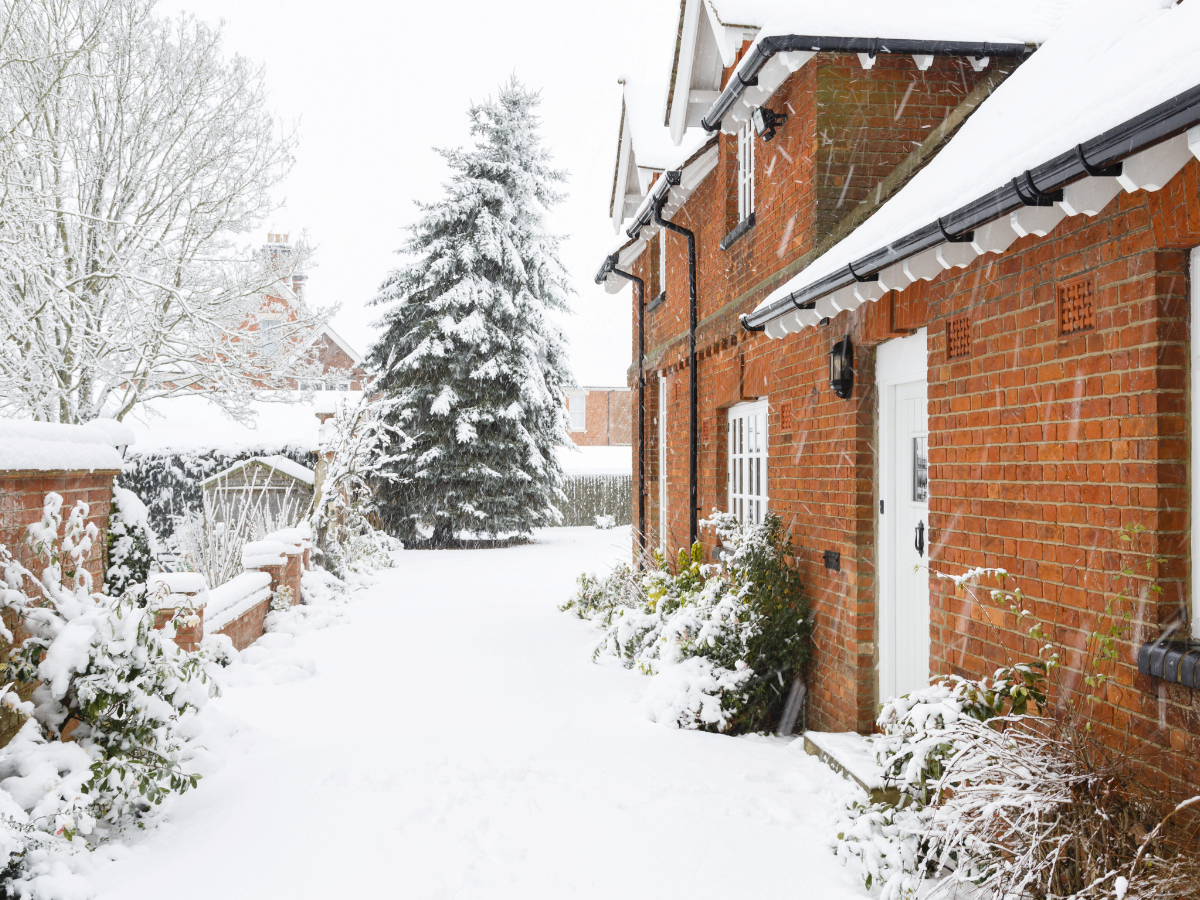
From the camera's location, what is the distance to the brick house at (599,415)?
38.6m

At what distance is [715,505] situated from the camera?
9172mm

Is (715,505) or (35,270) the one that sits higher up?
(35,270)

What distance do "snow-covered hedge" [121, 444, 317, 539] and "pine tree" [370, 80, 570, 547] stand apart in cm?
382

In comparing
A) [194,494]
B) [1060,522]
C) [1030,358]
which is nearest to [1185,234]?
[1030,358]

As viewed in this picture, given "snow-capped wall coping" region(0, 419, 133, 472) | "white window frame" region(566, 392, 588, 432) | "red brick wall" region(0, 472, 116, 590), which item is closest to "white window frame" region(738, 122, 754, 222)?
"snow-capped wall coping" region(0, 419, 133, 472)

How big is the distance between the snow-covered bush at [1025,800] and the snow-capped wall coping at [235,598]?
541 centimetres

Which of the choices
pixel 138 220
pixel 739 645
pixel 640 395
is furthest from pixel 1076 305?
pixel 138 220

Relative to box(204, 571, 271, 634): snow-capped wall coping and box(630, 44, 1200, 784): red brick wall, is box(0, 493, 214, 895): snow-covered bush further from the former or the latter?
box(630, 44, 1200, 784): red brick wall

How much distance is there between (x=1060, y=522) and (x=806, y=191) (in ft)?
11.4

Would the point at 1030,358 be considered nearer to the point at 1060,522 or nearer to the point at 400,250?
the point at 1060,522

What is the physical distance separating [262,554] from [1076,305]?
853 cm

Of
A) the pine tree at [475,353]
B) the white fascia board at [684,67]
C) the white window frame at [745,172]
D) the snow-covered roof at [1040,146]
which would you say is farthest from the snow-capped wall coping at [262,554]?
the pine tree at [475,353]

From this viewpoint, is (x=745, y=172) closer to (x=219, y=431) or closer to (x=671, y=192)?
(x=671, y=192)

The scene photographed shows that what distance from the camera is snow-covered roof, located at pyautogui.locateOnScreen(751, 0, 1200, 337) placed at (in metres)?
2.68
